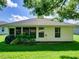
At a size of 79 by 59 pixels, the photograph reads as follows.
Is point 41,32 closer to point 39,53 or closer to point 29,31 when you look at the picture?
point 29,31

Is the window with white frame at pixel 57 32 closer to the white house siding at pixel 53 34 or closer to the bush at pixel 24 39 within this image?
the white house siding at pixel 53 34

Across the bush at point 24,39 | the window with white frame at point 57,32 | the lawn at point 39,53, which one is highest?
the window with white frame at point 57,32

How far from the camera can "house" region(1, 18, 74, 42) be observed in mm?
32438

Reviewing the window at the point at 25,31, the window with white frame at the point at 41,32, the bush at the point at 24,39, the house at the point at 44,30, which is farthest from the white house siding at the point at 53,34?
the bush at the point at 24,39

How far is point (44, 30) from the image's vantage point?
33094 millimetres

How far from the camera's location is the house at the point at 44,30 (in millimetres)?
32438

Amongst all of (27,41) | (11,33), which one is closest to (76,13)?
A: (27,41)

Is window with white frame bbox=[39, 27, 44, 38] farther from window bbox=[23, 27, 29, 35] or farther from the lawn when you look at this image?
the lawn

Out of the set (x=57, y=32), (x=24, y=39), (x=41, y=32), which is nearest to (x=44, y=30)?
(x=41, y=32)

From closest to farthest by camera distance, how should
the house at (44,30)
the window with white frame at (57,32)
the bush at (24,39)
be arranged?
the bush at (24,39), the house at (44,30), the window with white frame at (57,32)

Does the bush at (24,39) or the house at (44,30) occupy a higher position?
the house at (44,30)

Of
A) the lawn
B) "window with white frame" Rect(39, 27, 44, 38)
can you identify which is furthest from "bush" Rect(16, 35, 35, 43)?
the lawn

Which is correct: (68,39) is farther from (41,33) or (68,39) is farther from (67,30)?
(41,33)

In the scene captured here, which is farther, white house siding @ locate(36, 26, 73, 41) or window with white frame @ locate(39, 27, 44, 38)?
white house siding @ locate(36, 26, 73, 41)
